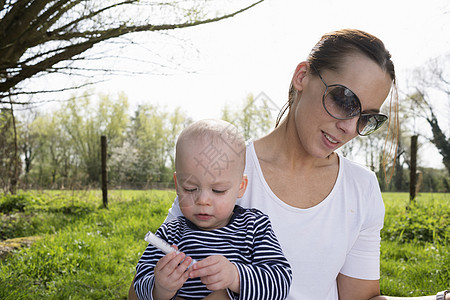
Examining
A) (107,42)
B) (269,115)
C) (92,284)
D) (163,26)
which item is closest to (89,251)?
(92,284)

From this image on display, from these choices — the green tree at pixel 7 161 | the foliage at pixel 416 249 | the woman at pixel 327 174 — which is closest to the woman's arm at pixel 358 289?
the woman at pixel 327 174

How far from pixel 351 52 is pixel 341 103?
0.68ft

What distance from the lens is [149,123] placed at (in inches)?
704

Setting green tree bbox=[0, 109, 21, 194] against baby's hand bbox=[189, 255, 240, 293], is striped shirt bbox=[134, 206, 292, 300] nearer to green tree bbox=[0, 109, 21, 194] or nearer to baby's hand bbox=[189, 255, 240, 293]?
baby's hand bbox=[189, 255, 240, 293]

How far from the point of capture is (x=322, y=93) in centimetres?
153

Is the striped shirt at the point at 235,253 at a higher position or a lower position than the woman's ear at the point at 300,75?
lower

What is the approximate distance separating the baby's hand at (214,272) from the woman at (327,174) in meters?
0.43

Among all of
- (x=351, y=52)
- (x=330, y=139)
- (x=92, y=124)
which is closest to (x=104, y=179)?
(x=330, y=139)

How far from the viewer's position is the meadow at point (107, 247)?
12.5ft

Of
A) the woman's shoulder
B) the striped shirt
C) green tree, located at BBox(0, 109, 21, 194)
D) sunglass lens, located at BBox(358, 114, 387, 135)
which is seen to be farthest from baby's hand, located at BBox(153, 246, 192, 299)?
green tree, located at BBox(0, 109, 21, 194)

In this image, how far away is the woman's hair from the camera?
1508mm

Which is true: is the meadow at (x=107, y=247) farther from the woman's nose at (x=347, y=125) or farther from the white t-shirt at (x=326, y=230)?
the woman's nose at (x=347, y=125)

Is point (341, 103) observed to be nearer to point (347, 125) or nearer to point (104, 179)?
point (347, 125)

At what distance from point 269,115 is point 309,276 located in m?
0.83
